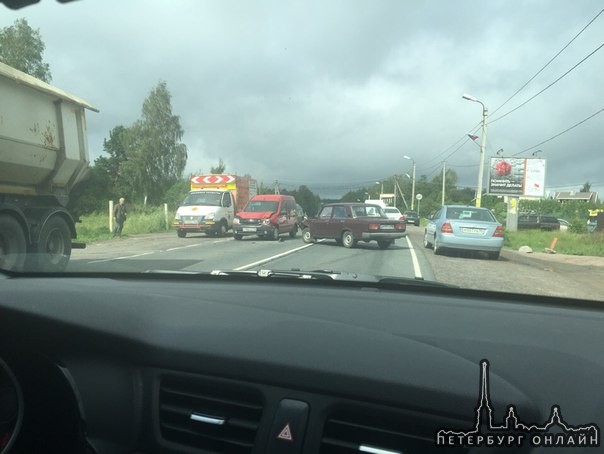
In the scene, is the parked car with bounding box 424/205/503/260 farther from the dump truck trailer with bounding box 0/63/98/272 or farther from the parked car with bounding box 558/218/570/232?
the parked car with bounding box 558/218/570/232

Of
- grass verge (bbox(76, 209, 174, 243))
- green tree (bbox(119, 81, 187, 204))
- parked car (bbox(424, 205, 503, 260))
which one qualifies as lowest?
grass verge (bbox(76, 209, 174, 243))

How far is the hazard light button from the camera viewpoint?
1982mm

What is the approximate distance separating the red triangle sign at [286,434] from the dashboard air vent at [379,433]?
13 cm

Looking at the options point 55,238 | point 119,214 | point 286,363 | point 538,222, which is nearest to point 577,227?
point 538,222

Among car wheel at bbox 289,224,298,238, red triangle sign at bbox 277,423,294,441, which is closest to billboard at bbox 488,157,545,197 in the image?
car wheel at bbox 289,224,298,238

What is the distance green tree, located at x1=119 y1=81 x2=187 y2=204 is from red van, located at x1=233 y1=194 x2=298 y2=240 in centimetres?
681

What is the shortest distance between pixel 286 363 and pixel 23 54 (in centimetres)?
808

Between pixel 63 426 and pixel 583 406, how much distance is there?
7.05 ft

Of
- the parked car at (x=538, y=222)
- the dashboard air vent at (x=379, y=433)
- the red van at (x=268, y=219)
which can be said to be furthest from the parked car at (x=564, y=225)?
the dashboard air vent at (x=379, y=433)

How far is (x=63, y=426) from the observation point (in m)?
2.43

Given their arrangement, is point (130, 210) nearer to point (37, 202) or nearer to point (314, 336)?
point (37, 202)

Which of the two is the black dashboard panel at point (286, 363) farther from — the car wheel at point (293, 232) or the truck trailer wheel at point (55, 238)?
the car wheel at point (293, 232)

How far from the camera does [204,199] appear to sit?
23266 millimetres

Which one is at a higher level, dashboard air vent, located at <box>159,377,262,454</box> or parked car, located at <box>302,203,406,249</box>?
parked car, located at <box>302,203,406,249</box>
